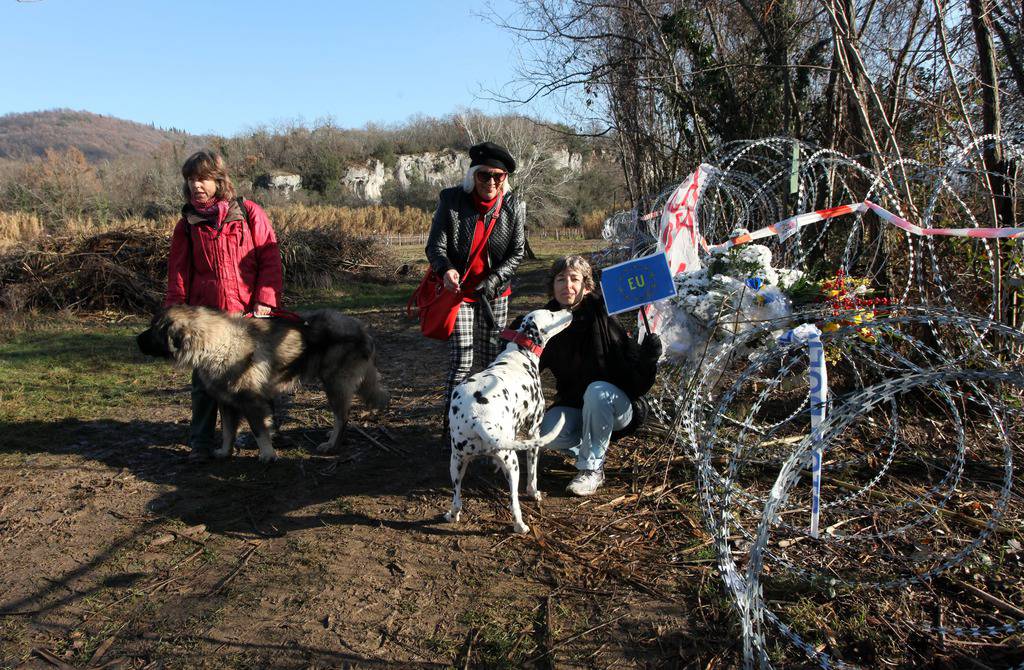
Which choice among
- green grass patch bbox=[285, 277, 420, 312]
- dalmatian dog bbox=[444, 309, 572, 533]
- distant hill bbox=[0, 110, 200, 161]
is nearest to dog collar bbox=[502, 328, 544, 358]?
dalmatian dog bbox=[444, 309, 572, 533]

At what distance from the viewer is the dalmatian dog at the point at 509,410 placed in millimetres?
3439

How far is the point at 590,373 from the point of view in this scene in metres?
4.23

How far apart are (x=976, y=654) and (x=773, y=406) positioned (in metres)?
2.83

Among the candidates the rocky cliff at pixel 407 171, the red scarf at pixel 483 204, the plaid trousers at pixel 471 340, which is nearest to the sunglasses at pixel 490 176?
the red scarf at pixel 483 204

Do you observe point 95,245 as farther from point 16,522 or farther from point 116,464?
point 16,522

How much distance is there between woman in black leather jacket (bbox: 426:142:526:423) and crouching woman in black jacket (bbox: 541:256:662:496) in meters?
0.43

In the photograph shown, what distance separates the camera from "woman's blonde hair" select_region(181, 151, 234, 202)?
420 cm

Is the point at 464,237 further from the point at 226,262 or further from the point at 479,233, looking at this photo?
the point at 226,262

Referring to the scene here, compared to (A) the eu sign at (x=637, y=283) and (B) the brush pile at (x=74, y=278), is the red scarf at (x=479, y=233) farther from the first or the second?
(B) the brush pile at (x=74, y=278)

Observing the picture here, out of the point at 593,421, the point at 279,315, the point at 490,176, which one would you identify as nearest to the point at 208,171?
the point at 279,315

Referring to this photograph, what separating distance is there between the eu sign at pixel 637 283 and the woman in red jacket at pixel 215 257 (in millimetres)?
2429

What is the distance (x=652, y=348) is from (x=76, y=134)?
107336mm

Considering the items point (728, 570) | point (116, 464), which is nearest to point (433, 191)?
point (116, 464)

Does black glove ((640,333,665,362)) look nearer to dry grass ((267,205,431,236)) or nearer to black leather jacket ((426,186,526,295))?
black leather jacket ((426,186,526,295))
